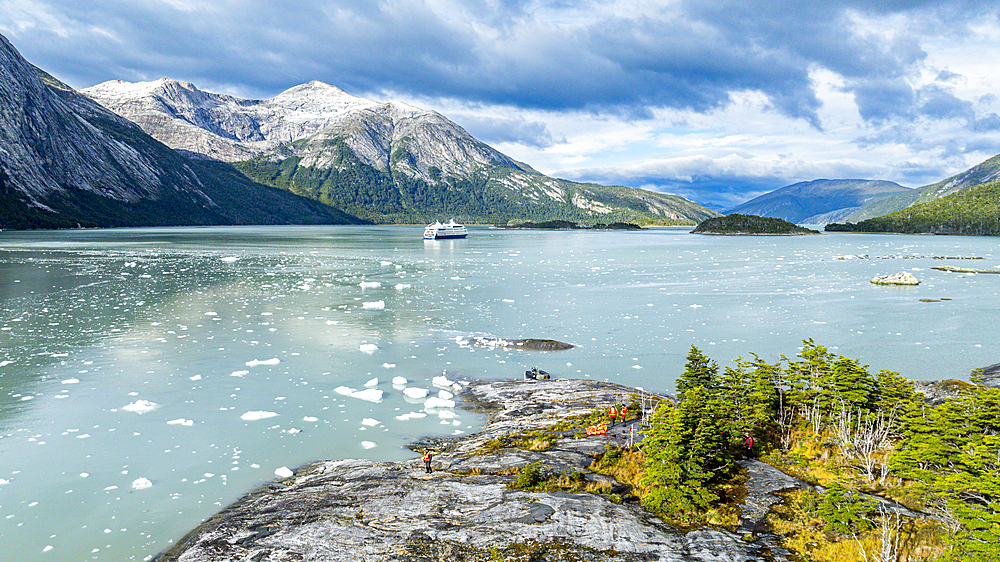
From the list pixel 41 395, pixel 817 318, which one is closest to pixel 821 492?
pixel 41 395

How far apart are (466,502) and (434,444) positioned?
635 centimetres

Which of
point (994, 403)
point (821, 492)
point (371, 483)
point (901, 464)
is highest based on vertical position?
point (994, 403)

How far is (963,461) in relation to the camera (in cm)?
1184

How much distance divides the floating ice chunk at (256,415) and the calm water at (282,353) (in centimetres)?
18

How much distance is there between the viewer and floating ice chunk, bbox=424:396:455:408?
23656 mm

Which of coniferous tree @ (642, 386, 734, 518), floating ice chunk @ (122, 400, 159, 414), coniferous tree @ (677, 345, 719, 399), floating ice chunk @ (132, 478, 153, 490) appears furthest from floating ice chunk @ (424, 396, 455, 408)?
floating ice chunk @ (122, 400, 159, 414)

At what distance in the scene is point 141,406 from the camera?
74.3 ft

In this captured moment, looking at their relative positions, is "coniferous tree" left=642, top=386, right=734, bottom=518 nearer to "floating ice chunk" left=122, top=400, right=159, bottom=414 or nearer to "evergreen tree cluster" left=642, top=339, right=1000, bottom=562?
"evergreen tree cluster" left=642, top=339, right=1000, bottom=562

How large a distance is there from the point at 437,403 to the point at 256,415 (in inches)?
306

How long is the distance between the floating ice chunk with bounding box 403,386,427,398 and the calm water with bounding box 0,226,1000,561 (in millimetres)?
361

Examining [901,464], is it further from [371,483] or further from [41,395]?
[41,395]

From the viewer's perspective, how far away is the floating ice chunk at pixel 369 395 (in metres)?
24.3

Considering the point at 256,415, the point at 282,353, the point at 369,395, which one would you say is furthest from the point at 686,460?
the point at 282,353

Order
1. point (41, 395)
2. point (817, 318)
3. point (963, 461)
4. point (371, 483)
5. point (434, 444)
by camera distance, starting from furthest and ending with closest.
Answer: point (817, 318) < point (41, 395) < point (434, 444) < point (371, 483) < point (963, 461)
